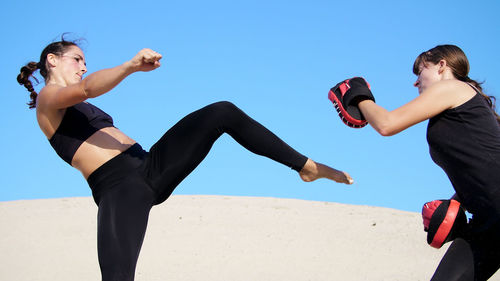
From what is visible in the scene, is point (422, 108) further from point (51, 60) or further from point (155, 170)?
point (51, 60)

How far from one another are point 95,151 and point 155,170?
1.51 feet

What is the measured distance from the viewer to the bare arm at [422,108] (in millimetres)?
3191

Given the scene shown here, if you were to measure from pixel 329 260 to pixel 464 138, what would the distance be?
33.4 feet

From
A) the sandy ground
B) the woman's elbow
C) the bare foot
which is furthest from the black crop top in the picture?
the sandy ground

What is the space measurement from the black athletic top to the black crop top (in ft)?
7.79

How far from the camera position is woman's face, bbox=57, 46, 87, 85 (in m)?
4.24

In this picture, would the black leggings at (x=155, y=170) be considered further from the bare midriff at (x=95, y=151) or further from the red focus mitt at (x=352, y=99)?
the red focus mitt at (x=352, y=99)

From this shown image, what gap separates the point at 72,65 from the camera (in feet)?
14.1

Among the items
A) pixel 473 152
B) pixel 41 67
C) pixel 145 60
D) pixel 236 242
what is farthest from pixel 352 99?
pixel 236 242

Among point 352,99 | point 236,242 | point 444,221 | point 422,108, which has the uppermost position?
point 352,99

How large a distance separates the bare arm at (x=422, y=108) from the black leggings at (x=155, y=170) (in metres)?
0.75

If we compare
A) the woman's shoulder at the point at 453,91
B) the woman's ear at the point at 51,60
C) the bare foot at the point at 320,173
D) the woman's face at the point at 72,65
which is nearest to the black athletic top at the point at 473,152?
the woman's shoulder at the point at 453,91

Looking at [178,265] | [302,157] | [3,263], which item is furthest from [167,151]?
[3,263]

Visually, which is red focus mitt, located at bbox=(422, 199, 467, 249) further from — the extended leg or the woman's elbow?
the extended leg
